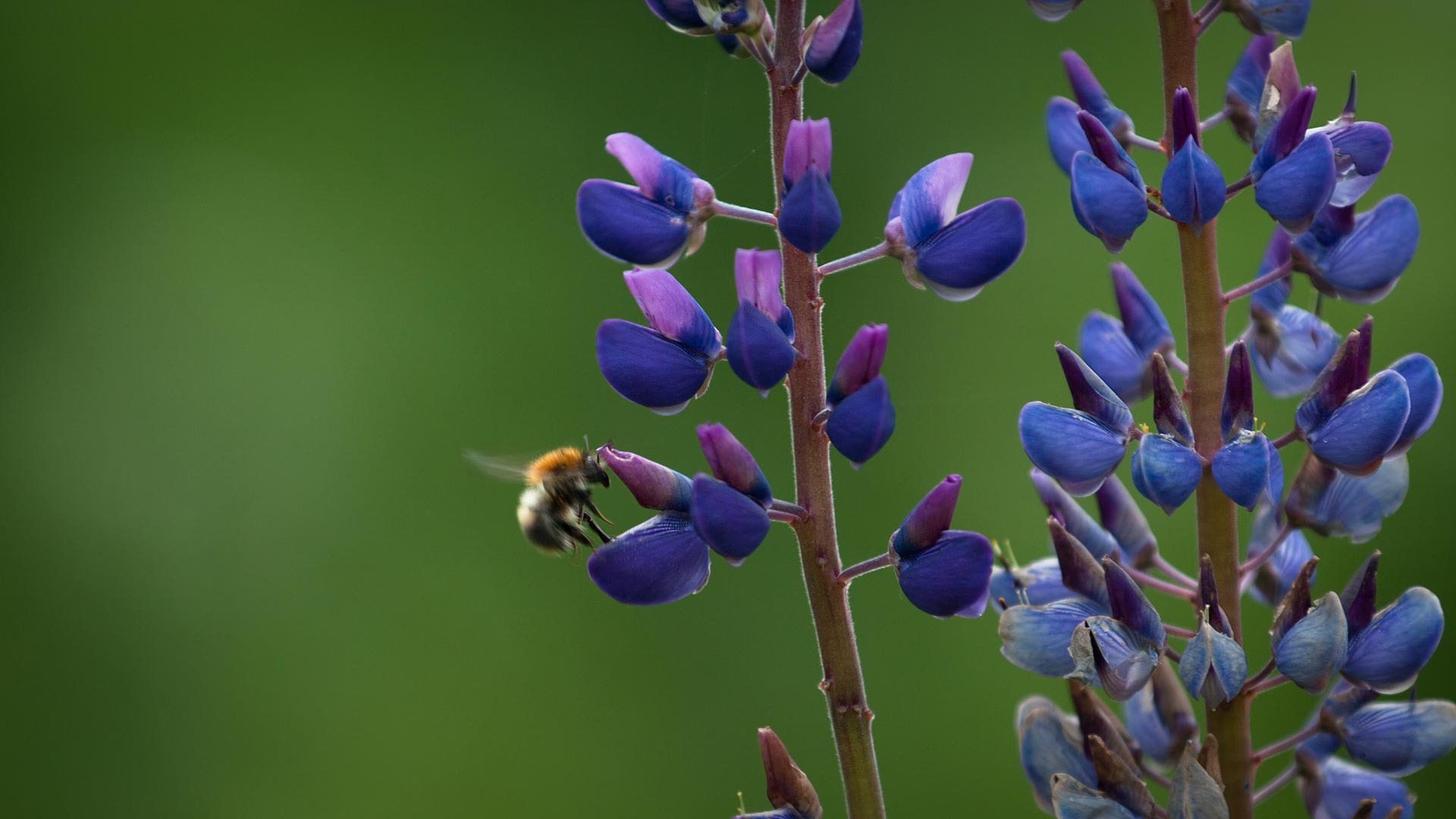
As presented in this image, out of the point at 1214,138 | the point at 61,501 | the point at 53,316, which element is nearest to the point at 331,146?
the point at 53,316

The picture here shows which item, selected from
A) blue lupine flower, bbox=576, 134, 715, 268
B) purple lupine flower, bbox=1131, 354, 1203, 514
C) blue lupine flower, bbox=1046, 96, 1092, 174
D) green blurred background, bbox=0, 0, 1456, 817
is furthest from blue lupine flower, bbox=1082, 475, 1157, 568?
green blurred background, bbox=0, 0, 1456, 817

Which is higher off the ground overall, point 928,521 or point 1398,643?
point 928,521

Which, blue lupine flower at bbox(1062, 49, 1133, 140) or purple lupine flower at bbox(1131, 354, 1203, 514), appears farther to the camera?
blue lupine flower at bbox(1062, 49, 1133, 140)

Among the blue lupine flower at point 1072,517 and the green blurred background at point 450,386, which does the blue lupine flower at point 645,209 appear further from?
the green blurred background at point 450,386

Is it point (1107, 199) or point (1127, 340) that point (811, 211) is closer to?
point (1107, 199)

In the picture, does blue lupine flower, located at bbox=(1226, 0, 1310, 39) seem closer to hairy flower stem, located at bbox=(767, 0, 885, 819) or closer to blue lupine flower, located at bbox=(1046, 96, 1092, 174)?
blue lupine flower, located at bbox=(1046, 96, 1092, 174)

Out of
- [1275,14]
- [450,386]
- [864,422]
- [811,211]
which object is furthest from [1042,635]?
[450,386]

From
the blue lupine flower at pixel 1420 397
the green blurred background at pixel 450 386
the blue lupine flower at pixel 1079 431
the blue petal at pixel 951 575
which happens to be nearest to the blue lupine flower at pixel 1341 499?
the blue lupine flower at pixel 1420 397
